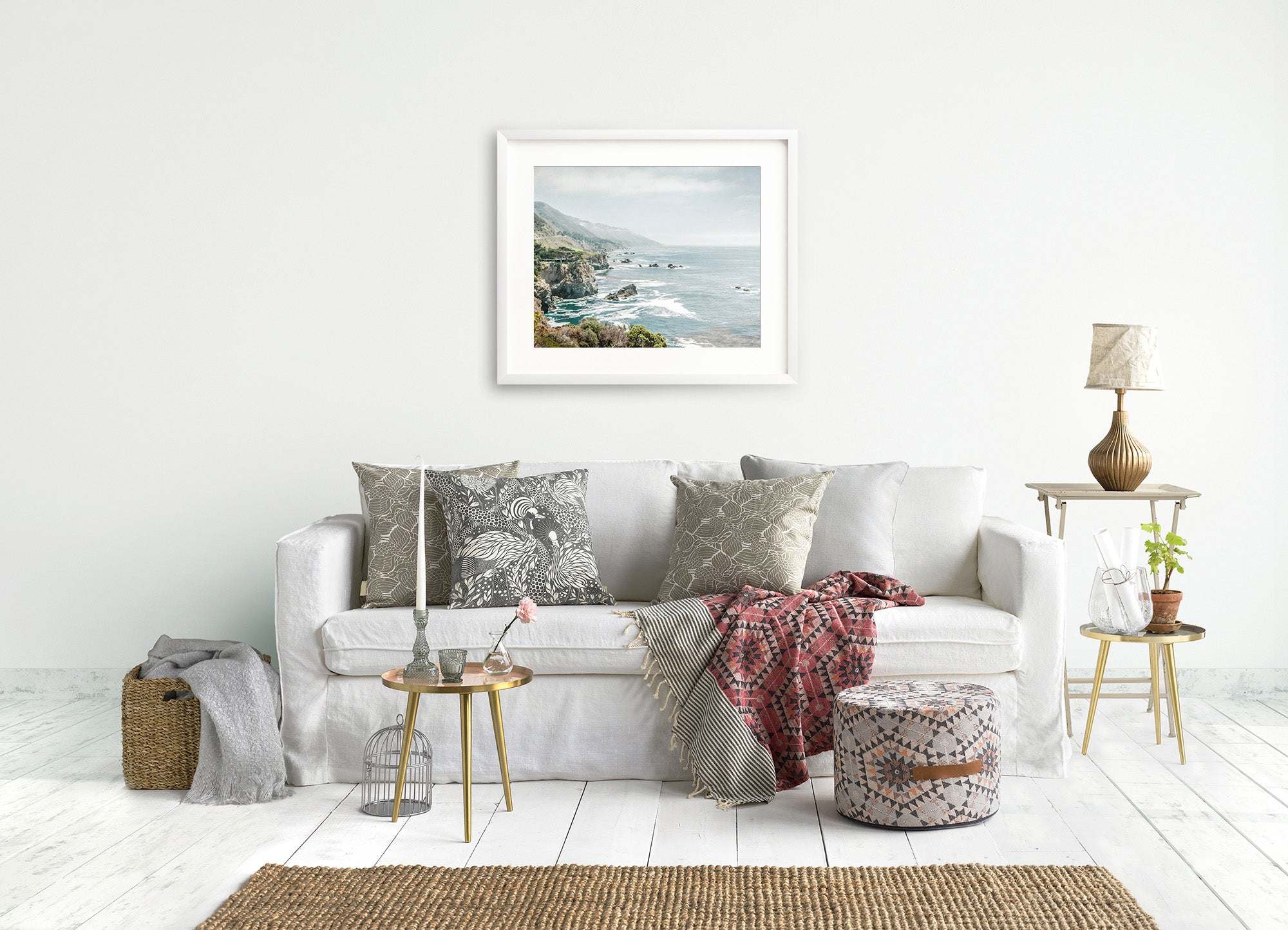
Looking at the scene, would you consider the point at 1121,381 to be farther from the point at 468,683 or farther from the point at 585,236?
the point at 468,683

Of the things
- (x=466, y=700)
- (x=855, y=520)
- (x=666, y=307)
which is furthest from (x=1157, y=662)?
(x=466, y=700)

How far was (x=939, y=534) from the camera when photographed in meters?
3.87

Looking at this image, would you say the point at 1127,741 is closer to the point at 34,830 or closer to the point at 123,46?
the point at 34,830

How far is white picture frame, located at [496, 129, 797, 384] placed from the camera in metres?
4.41

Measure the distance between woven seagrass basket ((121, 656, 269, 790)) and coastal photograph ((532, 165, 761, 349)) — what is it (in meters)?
1.86

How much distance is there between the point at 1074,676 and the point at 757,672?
1741 millimetres

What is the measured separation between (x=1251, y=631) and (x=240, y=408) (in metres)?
3.87

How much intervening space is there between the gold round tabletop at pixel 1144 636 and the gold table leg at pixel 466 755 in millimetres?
1853

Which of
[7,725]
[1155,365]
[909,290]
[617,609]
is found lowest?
[7,725]

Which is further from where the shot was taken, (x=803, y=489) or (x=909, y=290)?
(x=909, y=290)

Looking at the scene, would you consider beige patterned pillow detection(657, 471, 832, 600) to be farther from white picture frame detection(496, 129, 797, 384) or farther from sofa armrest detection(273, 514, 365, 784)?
sofa armrest detection(273, 514, 365, 784)

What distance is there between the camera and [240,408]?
14.6ft

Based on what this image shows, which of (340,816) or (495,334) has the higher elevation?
(495,334)

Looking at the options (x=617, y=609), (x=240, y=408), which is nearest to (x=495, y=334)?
(x=240, y=408)
